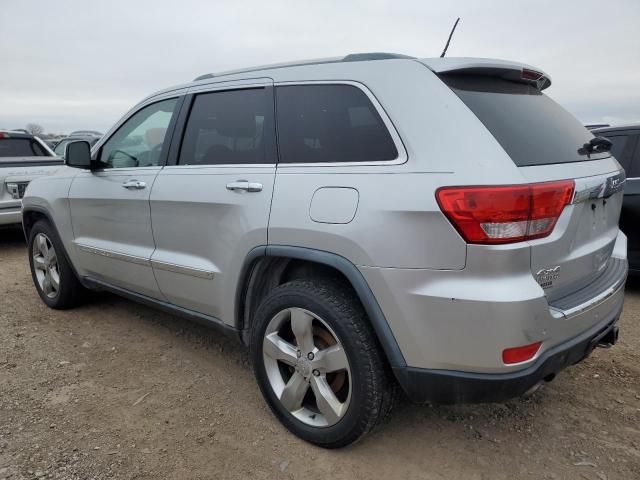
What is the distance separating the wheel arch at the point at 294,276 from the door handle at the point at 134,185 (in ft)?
3.57

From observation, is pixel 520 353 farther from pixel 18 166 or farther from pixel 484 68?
pixel 18 166

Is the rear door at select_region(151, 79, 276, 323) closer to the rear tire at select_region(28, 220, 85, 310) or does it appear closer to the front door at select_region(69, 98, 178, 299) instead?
the front door at select_region(69, 98, 178, 299)

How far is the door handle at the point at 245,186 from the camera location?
104 inches

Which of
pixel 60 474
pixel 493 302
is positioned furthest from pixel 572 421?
pixel 60 474

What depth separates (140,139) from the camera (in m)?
3.67

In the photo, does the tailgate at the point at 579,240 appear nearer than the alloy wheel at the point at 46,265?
Yes

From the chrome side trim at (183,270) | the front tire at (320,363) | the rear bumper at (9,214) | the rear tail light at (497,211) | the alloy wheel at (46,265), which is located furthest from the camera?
the rear bumper at (9,214)

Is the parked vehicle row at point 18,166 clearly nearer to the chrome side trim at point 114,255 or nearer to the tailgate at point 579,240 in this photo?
the chrome side trim at point 114,255

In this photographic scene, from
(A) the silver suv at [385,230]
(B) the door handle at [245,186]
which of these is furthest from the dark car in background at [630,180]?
(B) the door handle at [245,186]

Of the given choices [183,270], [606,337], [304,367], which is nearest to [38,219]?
[183,270]

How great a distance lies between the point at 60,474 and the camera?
241cm

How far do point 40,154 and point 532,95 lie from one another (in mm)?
7858

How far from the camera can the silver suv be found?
6.50 ft

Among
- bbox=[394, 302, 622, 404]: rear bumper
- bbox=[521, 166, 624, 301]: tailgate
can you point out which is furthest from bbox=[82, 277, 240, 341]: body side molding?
bbox=[521, 166, 624, 301]: tailgate
